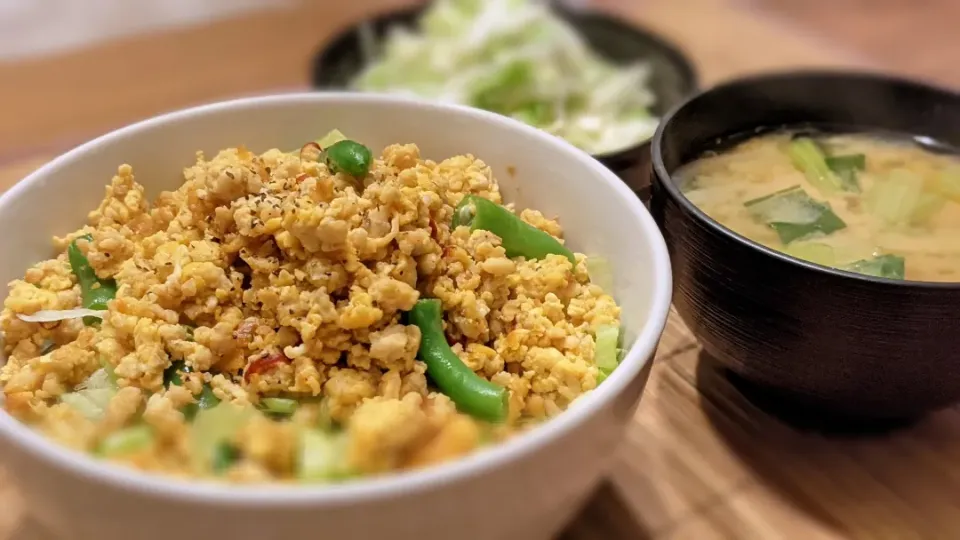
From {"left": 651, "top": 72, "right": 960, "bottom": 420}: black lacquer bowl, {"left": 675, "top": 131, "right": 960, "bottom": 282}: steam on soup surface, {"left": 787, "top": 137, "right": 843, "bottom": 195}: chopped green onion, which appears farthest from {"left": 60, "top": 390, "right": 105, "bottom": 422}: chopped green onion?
{"left": 787, "top": 137, "right": 843, "bottom": 195}: chopped green onion

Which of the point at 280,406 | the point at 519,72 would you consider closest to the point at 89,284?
the point at 280,406

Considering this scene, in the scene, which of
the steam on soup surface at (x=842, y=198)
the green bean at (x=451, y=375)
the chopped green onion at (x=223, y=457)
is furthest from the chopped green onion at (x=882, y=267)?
the chopped green onion at (x=223, y=457)

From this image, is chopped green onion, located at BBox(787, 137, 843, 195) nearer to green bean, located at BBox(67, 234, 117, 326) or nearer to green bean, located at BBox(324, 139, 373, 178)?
green bean, located at BBox(324, 139, 373, 178)

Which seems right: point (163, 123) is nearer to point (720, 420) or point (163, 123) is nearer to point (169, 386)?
point (169, 386)

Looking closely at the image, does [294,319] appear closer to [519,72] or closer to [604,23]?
[519,72]

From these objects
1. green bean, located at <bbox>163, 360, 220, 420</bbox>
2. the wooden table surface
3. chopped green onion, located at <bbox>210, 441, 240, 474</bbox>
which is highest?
chopped green onion, located at <bbox>210, 441, 240, 474</bbox>

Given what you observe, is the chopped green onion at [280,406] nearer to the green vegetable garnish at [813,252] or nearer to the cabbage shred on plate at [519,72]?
the green vegetable garnish at [813,252]
